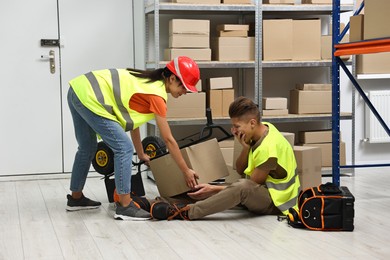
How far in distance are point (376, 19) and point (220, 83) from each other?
202 cm

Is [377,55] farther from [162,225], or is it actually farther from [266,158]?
[162,225]

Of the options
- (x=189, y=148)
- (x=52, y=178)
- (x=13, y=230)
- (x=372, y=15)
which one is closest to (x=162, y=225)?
(x=189, y=148)

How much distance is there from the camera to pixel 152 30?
657 centimetres

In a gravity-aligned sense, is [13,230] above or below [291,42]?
below

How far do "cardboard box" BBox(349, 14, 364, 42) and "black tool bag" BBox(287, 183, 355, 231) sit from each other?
1211mm

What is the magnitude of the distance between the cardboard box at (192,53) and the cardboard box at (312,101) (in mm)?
1016

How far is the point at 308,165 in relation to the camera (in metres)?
5.26

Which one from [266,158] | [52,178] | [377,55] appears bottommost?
[52,178]

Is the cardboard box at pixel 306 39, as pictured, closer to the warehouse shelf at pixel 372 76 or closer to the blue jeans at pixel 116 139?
the warehouse shelf at pixel 372 76

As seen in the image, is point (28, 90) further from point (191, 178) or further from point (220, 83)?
point (191, 178)

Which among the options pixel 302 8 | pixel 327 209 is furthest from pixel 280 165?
pixel 302 8

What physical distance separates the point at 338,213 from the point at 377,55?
9.88ft

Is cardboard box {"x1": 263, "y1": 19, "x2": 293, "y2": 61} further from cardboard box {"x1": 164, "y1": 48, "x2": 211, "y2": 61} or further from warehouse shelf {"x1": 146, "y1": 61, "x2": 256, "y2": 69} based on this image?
cardboard box {"x1": 164, "y1": 48, "x2": 211, "y2": 61}

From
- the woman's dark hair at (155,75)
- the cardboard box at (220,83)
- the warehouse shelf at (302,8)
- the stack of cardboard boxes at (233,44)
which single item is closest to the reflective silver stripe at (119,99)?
the woman's dark hair at (155,75)
